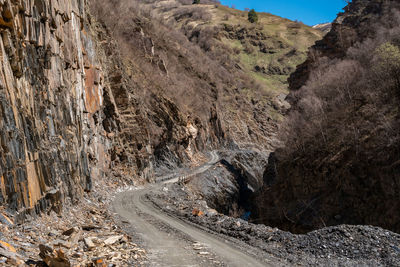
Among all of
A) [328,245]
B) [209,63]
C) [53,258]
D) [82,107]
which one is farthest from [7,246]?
[209,63]

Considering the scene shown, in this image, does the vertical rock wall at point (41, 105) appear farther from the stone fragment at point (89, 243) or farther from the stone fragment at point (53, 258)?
the stone fragment at point (53, 258)

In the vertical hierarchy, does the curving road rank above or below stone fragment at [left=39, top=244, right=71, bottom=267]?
below

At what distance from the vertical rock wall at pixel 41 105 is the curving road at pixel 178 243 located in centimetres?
394

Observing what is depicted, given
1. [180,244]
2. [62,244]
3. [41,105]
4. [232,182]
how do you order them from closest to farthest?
[62,244]
[180,244]
[41,105]
[232,182]

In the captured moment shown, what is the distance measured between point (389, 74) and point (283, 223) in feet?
72.0

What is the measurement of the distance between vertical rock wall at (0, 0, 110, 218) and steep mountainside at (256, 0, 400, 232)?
21.7 meters

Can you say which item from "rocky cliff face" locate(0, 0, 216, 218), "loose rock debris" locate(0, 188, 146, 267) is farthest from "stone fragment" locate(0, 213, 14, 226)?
"rocky cliff face" locate(0, 0, 216, 218)

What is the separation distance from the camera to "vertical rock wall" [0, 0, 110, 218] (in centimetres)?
981

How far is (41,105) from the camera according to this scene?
1406 cm

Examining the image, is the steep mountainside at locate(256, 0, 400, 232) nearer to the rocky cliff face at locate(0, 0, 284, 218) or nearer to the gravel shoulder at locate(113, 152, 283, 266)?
the gravel shoulder at locate(113, 152, 283, 266)

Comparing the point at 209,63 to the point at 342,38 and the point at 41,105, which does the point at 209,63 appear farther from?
the point at 41,105

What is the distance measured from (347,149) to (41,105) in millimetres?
30753

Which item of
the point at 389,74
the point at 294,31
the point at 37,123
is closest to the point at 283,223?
the point at 389,74

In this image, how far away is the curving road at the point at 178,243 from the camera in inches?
→ 427
